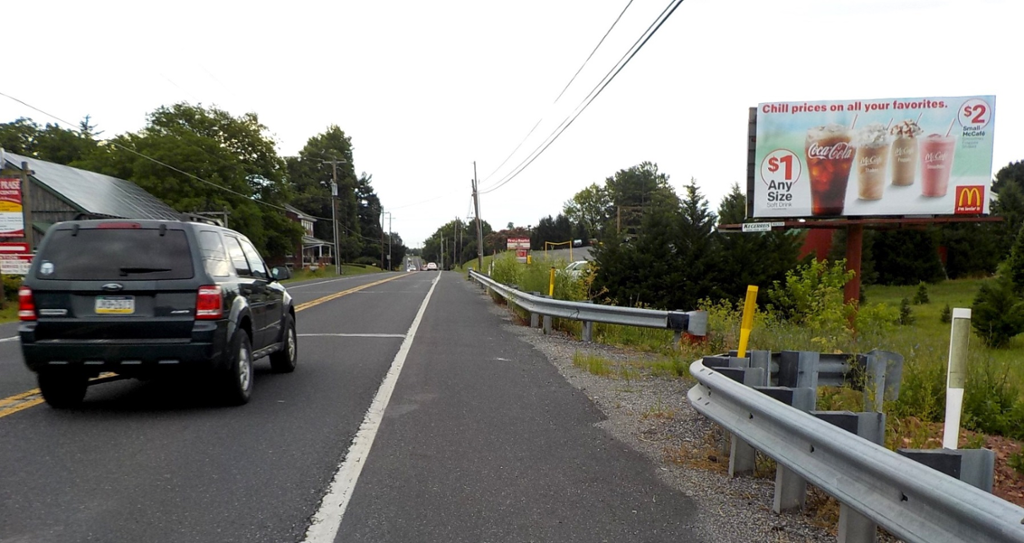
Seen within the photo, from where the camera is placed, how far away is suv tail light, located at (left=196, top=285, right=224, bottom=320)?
21.0ft

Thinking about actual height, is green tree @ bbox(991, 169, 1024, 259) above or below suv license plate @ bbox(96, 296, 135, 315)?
above

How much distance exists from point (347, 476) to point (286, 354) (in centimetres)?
446

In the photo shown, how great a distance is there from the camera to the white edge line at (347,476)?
3995 millimetres

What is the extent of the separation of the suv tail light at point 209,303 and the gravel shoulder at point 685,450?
3.64 meters

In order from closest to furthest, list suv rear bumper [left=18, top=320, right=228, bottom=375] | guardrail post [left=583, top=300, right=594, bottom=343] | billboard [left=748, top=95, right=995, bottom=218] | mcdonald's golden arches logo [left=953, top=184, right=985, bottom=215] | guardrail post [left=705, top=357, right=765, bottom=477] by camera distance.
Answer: guardrail post [left=705, top=357, right=765, bottom=477] < suv rear bumper [left=18, top=320, right=228, bottom=375] < guardrail post [left=583, top=300, right=594, bottom=343] < billboard [left=748, top=95, right=995, bottom=218] < mcdonald's golden arches logo [left=953, top=184, right=985, bottom=215]

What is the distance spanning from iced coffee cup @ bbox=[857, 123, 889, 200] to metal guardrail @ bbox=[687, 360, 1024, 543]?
19.1m

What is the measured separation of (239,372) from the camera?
6.90 m

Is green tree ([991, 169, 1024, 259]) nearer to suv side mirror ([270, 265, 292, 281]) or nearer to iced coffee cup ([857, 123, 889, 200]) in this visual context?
iced coffee cup ([857, 123, 889, 200])

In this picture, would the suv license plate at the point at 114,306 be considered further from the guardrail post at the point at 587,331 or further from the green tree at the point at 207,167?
the green tree at the point at 207,167


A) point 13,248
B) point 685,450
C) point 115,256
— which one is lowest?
point 685,450

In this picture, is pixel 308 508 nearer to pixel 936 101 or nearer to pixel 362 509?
pixel 362 509

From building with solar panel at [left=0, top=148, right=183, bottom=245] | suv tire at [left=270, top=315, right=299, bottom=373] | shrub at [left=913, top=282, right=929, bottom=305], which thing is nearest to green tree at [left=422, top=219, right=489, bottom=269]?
building with solar panel at [left=0, top=148, right=183, bottom=245]

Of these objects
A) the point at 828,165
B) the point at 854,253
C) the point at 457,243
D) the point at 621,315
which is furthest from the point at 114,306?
the point at 457,243

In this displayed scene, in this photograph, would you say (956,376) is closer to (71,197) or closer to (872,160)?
(872,160)
